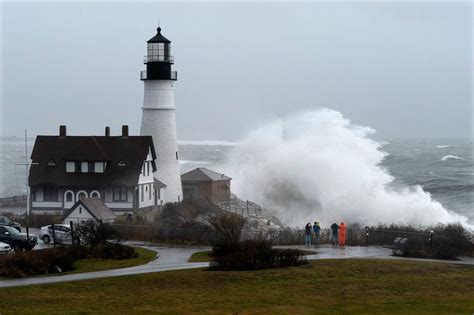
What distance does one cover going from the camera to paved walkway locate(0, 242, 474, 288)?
86.5ft

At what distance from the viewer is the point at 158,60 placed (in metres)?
→ 52.7

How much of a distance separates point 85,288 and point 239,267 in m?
5.73

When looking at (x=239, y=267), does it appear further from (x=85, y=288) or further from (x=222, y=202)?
(x=222, y=202)

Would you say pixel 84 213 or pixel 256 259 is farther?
pixel 84 213

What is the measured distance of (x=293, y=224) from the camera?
61719mm

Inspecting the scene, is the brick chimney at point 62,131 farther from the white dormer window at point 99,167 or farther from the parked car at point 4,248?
the parked car at point 4,248

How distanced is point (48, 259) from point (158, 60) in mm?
25595

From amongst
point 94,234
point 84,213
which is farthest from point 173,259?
point 84,213

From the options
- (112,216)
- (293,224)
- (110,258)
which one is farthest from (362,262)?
(293,224)

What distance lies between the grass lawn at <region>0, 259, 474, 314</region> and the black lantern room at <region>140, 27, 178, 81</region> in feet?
85.3

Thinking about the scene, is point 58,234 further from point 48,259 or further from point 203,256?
point 48,259

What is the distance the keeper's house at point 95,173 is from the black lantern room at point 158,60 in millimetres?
3717

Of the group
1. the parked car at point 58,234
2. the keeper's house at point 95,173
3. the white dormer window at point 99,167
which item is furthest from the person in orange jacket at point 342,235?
the white dormer window at point 99,167

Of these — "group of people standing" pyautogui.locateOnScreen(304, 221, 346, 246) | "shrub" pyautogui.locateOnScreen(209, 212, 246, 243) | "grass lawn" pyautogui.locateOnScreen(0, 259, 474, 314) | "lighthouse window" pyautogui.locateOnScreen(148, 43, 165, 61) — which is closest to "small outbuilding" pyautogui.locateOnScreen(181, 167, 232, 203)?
"lighthouse window" pyautogui.locateOnScreen(148, 43, 165, 61)
